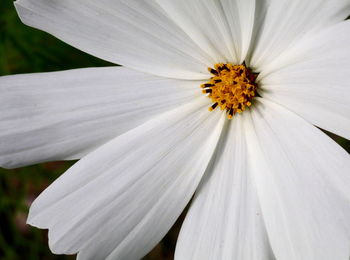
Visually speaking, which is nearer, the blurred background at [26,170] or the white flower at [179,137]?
the white flower at [179,137]

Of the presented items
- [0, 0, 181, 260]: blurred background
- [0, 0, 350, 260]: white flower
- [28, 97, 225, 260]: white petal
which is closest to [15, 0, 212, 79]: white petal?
[0, 0, 350, 260]: white flower

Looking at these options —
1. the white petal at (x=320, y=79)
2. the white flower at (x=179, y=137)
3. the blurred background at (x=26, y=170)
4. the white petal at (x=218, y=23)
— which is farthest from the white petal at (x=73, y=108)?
the blurred background at (x=26, y=170)

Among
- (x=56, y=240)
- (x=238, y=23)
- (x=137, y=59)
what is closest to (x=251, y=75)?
(x=238, y=23)

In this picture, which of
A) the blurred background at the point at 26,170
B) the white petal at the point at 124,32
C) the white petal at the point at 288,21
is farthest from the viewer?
the blurred background at the point at 26,170

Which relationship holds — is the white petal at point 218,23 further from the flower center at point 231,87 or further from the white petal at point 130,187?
the white petal at point 130,187

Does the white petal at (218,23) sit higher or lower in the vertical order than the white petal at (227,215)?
higher

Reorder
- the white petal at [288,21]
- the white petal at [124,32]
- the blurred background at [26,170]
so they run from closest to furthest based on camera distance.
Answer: the white petal at [288,21], the white petal at [124,32], the blurred background at [26,170]

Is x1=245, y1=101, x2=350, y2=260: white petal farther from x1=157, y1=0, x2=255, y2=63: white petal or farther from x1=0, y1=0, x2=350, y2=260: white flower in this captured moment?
x1=157, y1=0, x2=255, y2=63: white petal
